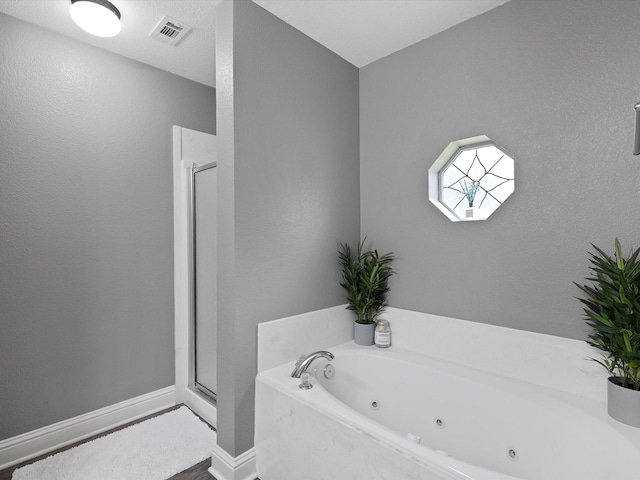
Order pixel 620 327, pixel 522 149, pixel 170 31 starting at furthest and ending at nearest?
pixel 170 31 < pixel 522 149 < pixel 620 327

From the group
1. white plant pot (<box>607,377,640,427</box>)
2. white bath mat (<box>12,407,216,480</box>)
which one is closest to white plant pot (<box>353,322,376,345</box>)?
white bath mat (<box>12,407,216,480</box>)

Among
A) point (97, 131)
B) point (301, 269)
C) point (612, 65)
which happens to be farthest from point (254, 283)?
point (612, 65)

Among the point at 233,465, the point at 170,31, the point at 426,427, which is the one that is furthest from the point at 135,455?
the point at 170,31

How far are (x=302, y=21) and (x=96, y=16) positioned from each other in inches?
40.5

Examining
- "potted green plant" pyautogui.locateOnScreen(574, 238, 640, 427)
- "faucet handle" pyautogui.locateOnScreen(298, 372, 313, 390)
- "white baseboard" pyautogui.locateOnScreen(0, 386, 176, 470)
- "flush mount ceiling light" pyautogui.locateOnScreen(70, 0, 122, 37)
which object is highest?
"flush mount ceiling light" pyautogui.locateOnScreen(70, 0, 122, 37)

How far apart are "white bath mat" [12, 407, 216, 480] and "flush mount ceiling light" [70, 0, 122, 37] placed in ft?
7.33

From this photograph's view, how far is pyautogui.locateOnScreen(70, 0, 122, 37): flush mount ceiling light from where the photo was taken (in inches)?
62.0

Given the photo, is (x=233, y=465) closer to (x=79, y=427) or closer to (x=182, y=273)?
(x=79, y=427)

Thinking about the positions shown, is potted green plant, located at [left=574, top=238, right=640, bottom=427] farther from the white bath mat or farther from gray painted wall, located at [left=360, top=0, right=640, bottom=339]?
the white bath mat

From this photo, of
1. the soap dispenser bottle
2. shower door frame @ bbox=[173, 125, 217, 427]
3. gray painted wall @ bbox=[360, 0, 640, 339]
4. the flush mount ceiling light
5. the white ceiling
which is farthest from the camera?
shower door frame @ bbox=[173, 125, 217, 427]

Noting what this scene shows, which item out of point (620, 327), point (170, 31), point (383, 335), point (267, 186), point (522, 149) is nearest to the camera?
point (620, 327)

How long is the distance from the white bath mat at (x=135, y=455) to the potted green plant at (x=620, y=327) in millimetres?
1924

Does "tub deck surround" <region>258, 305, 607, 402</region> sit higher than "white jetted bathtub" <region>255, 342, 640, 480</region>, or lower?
higher

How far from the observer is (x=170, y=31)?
1.90 meters
